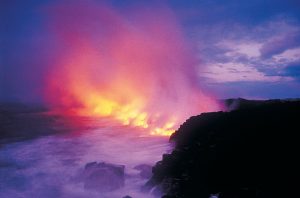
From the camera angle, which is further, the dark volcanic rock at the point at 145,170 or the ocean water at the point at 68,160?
the dark volcanic rock at the point at 145,170

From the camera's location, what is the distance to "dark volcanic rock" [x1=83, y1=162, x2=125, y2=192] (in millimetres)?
19516

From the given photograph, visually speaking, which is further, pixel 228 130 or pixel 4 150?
pixel 4 150

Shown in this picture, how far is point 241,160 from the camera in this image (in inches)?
625

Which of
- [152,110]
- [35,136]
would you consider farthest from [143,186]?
[152,110]

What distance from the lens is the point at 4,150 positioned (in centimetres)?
3234

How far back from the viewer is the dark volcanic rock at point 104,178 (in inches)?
768

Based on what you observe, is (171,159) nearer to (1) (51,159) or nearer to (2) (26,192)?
(2) (26,192)

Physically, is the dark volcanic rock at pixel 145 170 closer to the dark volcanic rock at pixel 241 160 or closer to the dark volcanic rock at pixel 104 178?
the dark volcanic rock at pixel 104 178

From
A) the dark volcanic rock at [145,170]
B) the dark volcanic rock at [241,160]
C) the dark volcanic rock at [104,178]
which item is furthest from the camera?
the dark volcanic rock at [145,170]

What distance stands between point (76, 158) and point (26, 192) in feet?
27.2

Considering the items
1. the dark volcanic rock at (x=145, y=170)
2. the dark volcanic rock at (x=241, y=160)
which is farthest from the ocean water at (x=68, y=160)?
the dark volcanic rock at (x=241, y=160)

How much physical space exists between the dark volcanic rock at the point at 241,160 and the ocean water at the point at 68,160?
8.46 feet

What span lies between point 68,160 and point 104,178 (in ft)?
27.7

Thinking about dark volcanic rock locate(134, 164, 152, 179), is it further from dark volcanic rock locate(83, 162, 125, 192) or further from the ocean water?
dark volcanic rock locate(83, 162, 125, 192)
